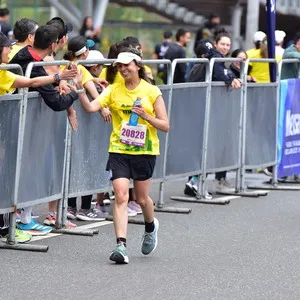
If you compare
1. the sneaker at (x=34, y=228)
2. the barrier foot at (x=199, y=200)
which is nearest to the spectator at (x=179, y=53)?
the barrier foot at (x=199, y=200)

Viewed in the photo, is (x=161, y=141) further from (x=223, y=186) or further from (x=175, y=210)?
(x=223, y=186)

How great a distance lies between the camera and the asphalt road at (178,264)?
935 centimetres

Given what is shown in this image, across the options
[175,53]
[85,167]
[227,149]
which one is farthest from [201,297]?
[175,53]

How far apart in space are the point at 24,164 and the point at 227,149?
4.67 m

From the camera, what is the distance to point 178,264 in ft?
34.8

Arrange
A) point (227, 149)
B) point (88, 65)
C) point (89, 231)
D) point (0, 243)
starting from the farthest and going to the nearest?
point (227, 149), point (88, 65), point (89, 231), point (0, 243)

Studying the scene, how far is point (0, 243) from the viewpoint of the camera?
11.3m

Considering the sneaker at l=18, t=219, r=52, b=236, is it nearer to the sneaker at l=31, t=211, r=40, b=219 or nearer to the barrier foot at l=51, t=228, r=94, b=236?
the barrier foot at l=51, t=228, r=94, b=236

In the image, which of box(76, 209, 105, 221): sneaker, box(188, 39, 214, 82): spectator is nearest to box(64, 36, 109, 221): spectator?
box(76, 209, 105, 221): sneaker

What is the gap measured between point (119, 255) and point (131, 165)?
0.83m

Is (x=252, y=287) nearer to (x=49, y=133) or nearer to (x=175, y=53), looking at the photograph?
(x=49, y=133)

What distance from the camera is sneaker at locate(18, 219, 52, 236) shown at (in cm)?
1208

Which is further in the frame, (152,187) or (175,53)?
(175,53)

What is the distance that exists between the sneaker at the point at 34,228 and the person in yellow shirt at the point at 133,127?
1477 mm
